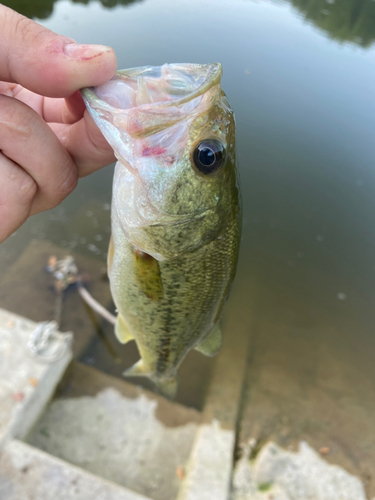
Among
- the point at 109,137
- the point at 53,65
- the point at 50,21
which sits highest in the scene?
the point at 53,65

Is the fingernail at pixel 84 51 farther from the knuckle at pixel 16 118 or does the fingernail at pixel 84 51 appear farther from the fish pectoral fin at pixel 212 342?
the fish pectoral fin at pixel 212 342

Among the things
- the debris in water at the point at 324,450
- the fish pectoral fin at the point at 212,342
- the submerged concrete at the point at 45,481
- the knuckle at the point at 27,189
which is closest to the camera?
the knuckle at the point at 27,189

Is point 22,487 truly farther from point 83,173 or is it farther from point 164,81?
point 164,81

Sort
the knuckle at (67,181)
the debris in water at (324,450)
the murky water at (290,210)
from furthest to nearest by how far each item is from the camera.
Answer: the murky water at (290,210) → the debris in water at (324,450) → the knuckle at (67,181)

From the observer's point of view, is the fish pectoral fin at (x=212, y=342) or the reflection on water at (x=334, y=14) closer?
the fish pectoral fin at (x=212, y=342)

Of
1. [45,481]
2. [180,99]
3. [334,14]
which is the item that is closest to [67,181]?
[180,99]

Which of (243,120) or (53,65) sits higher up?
(53,65)

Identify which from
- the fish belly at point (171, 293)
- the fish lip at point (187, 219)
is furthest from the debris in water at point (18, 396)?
the fish lip at point (187, 219)

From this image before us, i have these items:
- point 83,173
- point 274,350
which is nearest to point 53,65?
point 83,173
